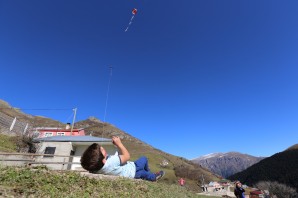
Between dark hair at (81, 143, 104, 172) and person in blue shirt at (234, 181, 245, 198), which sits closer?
dark hair at (81, 143, 104, 172)

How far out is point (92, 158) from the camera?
17.9ft

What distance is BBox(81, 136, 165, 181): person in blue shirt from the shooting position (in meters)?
5.50

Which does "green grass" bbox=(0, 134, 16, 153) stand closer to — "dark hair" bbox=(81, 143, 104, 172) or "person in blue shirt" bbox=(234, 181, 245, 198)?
"person in blue shirt" bbox=(234, 181, 245, 198)

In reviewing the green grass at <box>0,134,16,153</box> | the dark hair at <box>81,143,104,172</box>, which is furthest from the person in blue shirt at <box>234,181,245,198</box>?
the green grass at <box>0,134,16,153</box>

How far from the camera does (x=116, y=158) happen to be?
6.21 metres

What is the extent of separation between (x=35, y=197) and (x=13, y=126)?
136 ft

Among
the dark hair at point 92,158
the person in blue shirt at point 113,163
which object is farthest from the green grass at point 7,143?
the dark hair at point 92,158

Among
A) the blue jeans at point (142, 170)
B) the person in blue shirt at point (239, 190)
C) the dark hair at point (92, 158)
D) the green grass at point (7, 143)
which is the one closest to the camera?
the dark hair at point (92, 158)

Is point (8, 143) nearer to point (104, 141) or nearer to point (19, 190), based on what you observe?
point (104, 141)

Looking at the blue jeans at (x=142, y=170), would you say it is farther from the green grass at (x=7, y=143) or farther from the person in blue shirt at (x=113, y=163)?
the green grass at (x=7, y=143)

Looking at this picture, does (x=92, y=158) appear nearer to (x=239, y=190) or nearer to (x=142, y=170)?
(x=142, y=170)

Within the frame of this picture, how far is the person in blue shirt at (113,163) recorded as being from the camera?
5500mm

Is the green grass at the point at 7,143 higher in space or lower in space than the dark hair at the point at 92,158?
higher

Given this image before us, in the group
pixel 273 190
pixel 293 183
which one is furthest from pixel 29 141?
pixel 293 183
